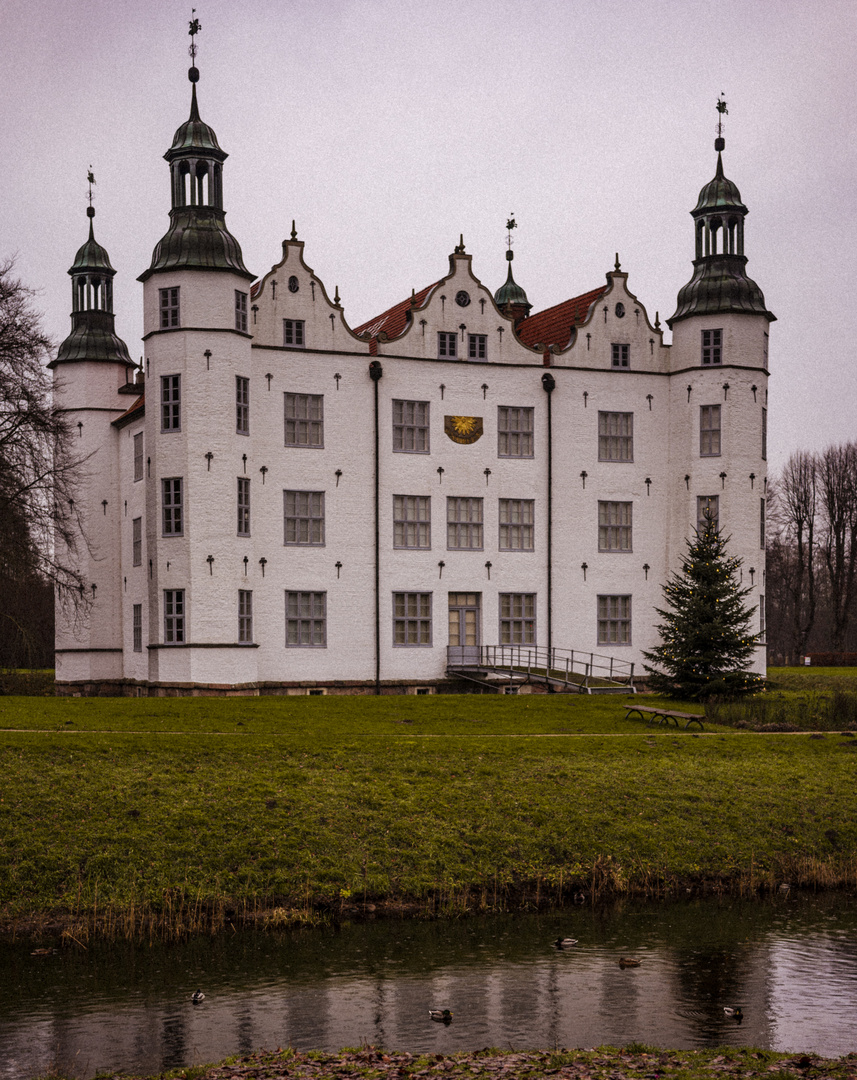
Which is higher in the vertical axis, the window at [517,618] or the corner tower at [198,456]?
the corner tower at [198,456]

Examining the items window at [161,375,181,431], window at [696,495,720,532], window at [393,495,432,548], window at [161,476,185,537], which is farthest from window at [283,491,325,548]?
window at [696,495,720,532]

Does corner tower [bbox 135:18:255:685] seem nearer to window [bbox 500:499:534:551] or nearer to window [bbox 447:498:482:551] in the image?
window [bbox 447:498:482:551]

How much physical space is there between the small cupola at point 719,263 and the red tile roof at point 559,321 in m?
3.15

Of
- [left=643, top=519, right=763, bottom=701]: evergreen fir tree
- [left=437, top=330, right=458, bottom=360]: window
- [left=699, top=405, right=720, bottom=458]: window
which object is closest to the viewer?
[left=643, top=519, right=763, bottom=701]: evergreen fir tree

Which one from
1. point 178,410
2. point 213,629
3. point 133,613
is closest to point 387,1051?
point 213,629

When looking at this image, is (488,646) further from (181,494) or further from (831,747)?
(831,747)

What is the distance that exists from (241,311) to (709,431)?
1701cm

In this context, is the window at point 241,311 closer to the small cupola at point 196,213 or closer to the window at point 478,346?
the small cupola at point 196,213

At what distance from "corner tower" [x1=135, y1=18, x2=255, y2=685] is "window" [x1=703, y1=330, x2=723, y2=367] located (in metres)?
16.4

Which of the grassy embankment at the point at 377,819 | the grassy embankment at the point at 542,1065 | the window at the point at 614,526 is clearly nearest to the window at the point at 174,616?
the grassy embankment at the point at 377,819

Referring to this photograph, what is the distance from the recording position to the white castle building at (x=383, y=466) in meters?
39.5

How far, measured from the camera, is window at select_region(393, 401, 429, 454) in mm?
42719

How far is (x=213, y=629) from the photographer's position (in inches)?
1527

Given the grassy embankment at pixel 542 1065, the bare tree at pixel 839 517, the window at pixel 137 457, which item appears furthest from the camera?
the bare tree at pixel 839 517
